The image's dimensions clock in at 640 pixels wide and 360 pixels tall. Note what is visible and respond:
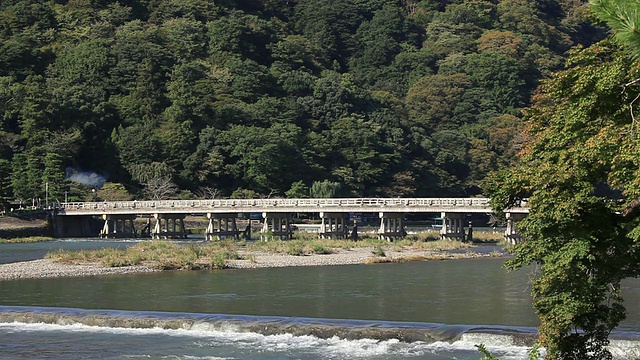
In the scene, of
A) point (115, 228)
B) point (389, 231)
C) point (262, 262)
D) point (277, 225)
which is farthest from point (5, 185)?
point (262, 262)

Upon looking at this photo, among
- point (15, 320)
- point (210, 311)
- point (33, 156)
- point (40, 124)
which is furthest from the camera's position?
point (40, 124)

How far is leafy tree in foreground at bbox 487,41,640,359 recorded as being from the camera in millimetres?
16875

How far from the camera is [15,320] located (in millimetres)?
30406

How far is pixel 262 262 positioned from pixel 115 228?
30702mm

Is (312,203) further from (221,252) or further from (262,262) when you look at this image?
→ (262,262)

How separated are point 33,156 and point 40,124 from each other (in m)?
7.65

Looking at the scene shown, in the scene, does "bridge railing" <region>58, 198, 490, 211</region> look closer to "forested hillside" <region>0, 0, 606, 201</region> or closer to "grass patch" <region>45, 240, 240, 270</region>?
"forested hillside" <region>0, 0, 606, 201</region>

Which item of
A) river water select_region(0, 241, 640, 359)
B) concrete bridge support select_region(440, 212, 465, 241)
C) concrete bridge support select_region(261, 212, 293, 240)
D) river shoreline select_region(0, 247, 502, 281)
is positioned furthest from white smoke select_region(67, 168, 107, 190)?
river water select_region(0, 241, 640, 359)

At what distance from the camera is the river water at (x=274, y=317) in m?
25.6

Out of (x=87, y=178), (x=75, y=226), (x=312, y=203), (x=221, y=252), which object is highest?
(x=87, y=178)

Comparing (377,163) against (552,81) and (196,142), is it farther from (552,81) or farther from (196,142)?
(552,81)

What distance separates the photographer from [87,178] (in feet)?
313

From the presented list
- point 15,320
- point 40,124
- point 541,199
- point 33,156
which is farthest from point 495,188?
point 40,124

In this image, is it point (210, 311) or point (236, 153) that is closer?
point (210, 311)
